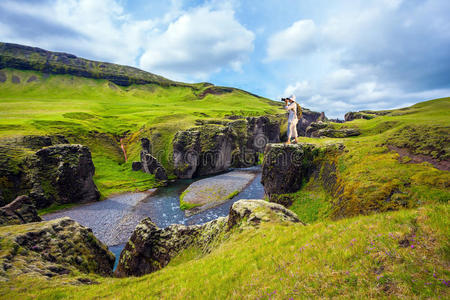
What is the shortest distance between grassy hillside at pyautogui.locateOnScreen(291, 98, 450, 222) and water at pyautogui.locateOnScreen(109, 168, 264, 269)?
18.3 meters

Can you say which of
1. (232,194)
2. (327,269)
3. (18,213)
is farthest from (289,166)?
(18,213)

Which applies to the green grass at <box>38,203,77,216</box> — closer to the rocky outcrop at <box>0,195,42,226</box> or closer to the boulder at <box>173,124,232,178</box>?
the rocky outcrop at <box>0,195,42,226</box>

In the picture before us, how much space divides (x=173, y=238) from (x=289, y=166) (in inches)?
799

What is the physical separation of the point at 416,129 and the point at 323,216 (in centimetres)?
1675

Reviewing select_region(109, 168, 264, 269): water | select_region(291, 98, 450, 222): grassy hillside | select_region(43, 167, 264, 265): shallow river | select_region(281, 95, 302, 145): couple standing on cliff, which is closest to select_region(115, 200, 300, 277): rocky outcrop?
select_region(291, 98, 450, 222): grassy hillside

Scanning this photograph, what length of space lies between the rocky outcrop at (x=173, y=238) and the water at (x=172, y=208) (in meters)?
11.5

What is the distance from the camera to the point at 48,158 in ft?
139

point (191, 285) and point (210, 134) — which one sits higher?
point (210, 134)

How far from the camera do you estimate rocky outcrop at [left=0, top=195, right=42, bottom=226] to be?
1856cm

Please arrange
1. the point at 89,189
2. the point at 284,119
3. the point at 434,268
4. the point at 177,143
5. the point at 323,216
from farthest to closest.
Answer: the point at 284,119
the point at 177,143
the point at 89,189
the point at 323,216
the point at 434,268

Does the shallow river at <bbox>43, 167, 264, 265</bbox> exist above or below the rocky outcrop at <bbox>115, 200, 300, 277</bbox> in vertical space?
below

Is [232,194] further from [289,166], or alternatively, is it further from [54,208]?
[54,208]

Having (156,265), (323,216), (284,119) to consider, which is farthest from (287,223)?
(284,119)

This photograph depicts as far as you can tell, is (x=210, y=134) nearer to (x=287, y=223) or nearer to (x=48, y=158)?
(x=48, y=158)
